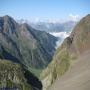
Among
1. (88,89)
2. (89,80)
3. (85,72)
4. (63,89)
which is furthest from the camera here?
(85,72)

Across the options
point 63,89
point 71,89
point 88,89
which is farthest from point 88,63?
point 88,89

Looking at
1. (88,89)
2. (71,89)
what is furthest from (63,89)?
(88,89)

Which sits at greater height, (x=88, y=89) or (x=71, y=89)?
(x=88, y=89)

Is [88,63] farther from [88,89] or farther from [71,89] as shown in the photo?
[88,89]

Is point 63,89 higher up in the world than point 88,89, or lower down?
lower down

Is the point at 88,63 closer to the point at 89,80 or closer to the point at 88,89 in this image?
the point at 89,80

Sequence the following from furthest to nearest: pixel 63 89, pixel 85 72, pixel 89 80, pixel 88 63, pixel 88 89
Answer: pixel 88 63
pixel 85 72
pixel 63 89
pixel 89 80
pixel 88 89

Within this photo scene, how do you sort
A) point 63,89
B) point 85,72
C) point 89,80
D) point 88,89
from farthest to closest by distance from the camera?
point 85,72, point 63,89, point 89,80, point 88,89

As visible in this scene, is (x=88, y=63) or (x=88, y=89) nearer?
(x=88, y=89)

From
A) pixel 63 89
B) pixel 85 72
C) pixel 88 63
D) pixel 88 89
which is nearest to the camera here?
pixel 88 89
